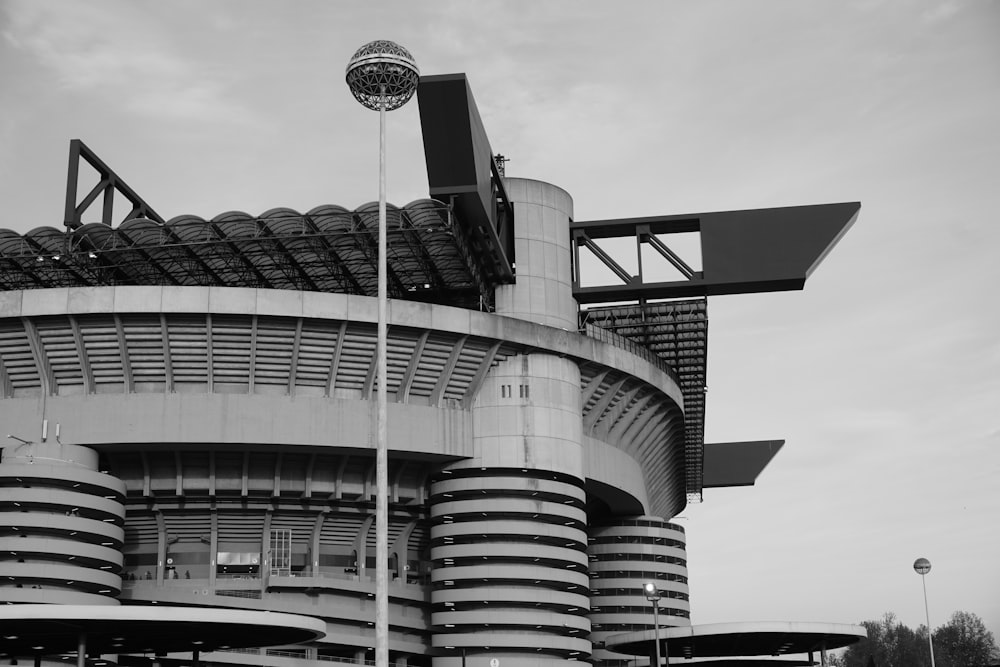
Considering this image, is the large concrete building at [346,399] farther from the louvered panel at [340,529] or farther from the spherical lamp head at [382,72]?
the spherical lamp head at [382,72]

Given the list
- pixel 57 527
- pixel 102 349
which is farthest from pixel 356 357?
pixel 57 527

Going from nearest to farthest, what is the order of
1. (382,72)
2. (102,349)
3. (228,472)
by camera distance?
(382,72), (102,349), (228,472)

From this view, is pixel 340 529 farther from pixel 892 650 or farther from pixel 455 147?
pixel 892 650

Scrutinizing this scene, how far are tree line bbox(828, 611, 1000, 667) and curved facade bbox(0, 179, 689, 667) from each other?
89012 millimetres

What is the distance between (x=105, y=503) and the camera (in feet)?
227

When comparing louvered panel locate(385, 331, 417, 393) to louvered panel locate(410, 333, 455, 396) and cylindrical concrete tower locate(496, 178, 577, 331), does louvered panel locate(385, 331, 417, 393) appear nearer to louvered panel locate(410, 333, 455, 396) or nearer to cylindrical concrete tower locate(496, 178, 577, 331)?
louvered panel locate(410, 333, 455, 396)

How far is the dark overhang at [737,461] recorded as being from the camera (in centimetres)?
14550

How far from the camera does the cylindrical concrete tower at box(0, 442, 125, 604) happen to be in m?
65.9

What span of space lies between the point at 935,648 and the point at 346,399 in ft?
401

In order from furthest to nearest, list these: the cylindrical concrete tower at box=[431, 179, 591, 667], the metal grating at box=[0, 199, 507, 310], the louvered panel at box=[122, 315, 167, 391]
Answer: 1. the cylindrical concrete tower at box=[431, 179, 591, 667]
2. the metal grating at box=[0, 199, 507, 310]
3. the louvered panel at box=[122, 315, 167, 391]

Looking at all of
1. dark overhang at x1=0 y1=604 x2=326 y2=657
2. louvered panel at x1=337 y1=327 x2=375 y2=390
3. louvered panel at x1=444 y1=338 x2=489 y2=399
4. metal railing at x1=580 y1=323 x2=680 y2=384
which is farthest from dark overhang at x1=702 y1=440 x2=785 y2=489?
dark overhang at x1=0 y1=604 x2=326 y2=657

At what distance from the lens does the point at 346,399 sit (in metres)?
72.8

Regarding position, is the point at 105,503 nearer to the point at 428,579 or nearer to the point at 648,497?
the point at 428,579

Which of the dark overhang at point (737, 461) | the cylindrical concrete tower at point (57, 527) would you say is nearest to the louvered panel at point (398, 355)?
the cylindrical concrete tower at point (57, 527)
